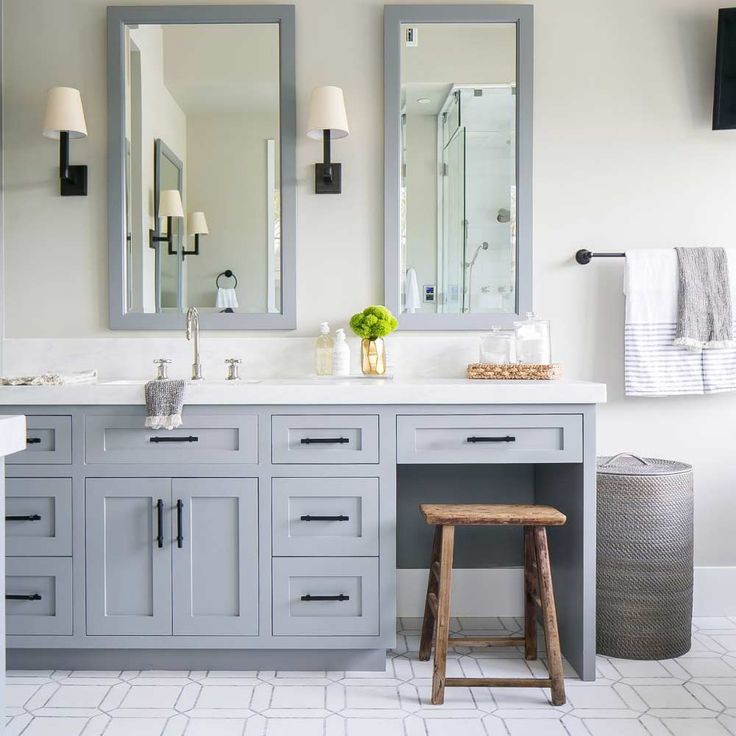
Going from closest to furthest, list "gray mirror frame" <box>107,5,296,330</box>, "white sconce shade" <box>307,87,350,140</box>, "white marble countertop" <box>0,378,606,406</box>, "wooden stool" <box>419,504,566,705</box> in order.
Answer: "wooden stool" <box>419,504,566,705</box> < "white marble countertop" <box>0,378,606,406</box> < "white sconce shade" <box>307,87,350,140</box> < "gray mirror frame" <box>107,5,296,330</box>

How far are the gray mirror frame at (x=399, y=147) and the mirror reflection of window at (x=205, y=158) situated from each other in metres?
0.41

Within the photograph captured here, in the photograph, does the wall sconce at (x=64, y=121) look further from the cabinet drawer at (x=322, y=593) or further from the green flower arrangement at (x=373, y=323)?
the cabinet drawer at (x=322, y=593)

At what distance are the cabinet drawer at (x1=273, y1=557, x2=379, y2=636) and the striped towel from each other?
1206 mm

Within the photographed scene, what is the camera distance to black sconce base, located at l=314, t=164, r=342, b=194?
2.81m

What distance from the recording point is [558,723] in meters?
2.08

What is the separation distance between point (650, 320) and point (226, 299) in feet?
5.11

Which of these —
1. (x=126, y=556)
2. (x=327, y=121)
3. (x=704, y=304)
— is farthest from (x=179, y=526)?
(x=704, y=304)

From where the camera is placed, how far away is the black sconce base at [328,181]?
9.21 ft

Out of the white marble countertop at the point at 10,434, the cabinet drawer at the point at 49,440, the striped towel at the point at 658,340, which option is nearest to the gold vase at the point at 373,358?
the striped towel at the point at 658,340

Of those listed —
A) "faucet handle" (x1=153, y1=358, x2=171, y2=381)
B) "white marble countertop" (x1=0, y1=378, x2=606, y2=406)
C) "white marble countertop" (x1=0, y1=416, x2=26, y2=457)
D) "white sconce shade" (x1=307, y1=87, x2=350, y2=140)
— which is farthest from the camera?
"white sconce shade" (x1=307, y1=87, x2=350, y2=140)

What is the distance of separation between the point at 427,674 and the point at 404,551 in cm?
57

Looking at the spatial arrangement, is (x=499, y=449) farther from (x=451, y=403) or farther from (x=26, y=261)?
(x=26, y=261)

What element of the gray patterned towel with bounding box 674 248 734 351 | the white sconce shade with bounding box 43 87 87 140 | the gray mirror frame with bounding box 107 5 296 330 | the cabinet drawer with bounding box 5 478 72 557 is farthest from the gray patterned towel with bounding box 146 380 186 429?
the gray patterned towel with bounding box 674 248 734 351

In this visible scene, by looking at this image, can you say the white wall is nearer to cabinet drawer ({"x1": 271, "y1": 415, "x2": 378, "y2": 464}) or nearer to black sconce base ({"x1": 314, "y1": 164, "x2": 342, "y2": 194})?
black sconce base ({"x1": 314, "y1": 164, "x2": 342, "y2": 194})
